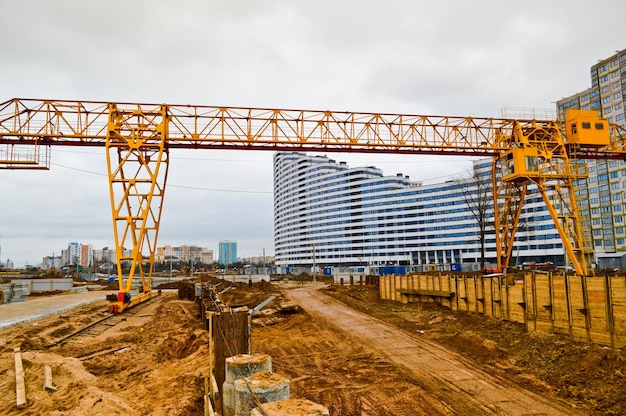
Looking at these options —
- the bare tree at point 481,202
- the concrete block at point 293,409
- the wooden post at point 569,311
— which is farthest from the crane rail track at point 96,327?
the bare tree at point 481,202

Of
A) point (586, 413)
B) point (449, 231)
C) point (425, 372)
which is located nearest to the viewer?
point (586, 413)

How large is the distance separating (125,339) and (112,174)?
39.3 feet

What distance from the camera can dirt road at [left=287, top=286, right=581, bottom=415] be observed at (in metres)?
8.72

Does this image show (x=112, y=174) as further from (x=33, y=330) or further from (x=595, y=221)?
(x=595, y=221)

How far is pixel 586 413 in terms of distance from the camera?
8.35 meters

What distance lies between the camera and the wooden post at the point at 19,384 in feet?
28.9

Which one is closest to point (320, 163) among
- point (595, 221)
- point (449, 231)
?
point (449, 231)

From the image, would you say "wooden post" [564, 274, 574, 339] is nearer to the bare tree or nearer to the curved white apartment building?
the bare tree

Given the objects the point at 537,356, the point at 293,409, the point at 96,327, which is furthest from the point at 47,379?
the point at 537,356

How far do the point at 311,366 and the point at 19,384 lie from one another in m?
7.61

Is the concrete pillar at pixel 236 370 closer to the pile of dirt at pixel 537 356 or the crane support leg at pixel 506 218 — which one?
the pile of dirt at pixel 537 356

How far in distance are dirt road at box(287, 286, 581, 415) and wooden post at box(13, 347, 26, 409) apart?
858cm

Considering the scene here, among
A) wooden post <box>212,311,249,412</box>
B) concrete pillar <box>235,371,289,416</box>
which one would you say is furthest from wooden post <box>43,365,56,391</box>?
concrete pillar <box>235,371,289,416</box>

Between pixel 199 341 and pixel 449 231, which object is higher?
pixel 449 231
